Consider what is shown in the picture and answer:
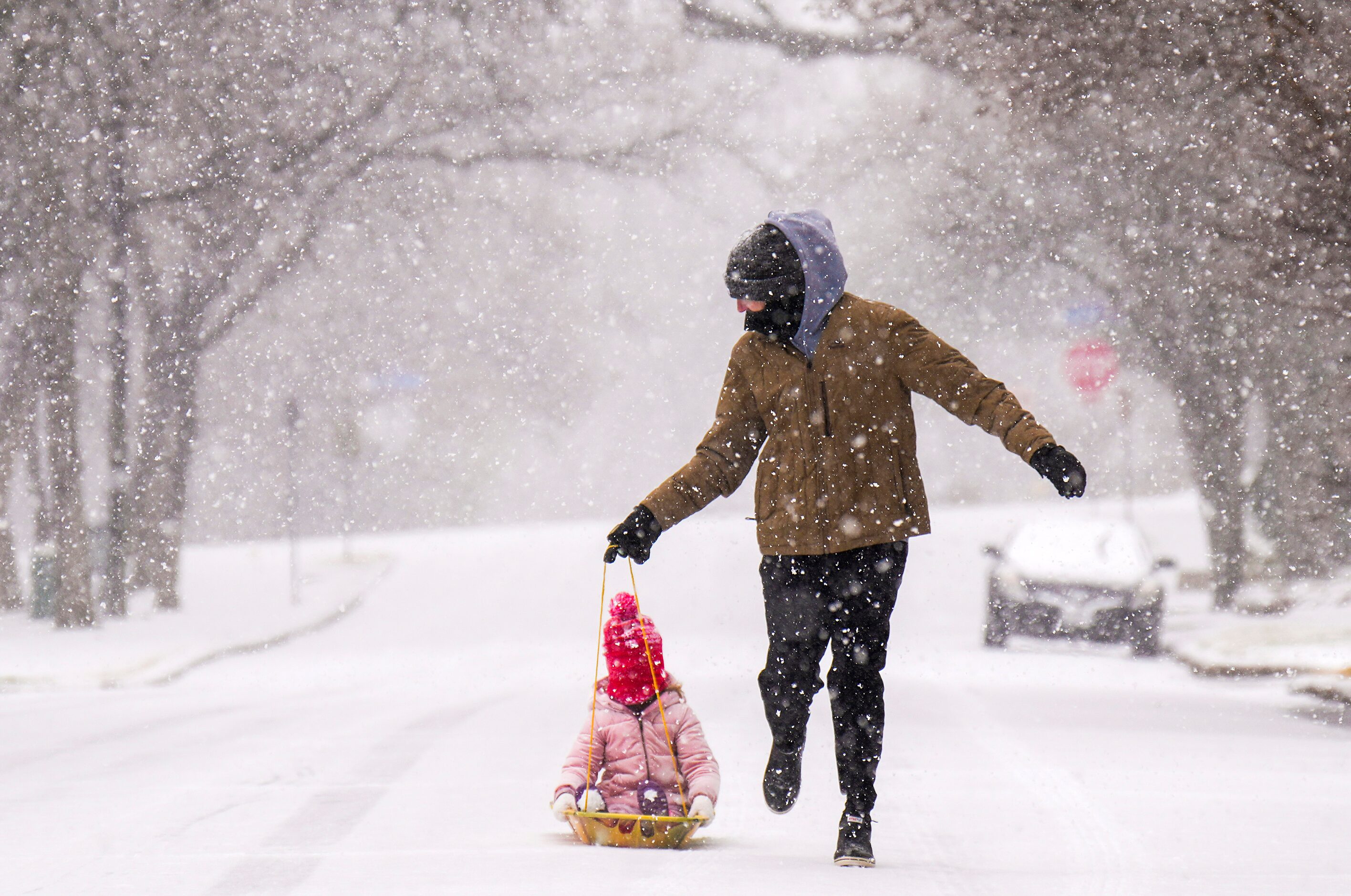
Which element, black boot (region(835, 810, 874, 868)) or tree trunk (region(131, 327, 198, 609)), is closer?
black boot (region(835, 810, 874, 868))

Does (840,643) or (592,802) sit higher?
(840,643)

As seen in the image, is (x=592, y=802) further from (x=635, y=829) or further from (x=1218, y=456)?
(x=1218, y=456)

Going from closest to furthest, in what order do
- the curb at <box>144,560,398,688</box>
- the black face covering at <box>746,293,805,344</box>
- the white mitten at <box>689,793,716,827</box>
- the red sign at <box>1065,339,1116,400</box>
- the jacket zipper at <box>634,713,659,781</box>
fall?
the black face covering at <box>746,293,805,344</box>, the white mitten at <box>689,793,716,827</box>, the jacket zipper at <box>634,713,659,781</box>, the curb at <box>144,560,398,688</box>, the red sign at <box>1065,339,1116,400</box>

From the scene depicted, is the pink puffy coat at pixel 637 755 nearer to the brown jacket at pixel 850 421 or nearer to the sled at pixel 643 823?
the sled at pixel 643 823

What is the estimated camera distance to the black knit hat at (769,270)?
5191mm

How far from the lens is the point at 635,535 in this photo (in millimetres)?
5234

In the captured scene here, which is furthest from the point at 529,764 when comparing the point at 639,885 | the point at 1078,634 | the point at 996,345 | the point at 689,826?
the point at 996,345

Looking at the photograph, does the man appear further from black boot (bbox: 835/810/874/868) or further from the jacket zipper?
the jacket zipper

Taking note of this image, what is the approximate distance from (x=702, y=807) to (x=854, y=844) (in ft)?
1.85

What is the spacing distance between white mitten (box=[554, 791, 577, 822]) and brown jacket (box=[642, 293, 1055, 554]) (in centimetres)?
99

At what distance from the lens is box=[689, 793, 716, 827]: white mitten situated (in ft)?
18.4

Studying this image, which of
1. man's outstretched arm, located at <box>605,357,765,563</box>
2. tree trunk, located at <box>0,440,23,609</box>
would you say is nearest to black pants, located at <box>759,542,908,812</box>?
man's outstretched arm, located at <box>605,357,765,563</box>

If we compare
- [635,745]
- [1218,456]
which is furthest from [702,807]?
[1218,456]

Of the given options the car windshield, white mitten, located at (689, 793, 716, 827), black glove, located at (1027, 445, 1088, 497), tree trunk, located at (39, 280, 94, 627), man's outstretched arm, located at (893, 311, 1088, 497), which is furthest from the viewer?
tree trunk, located at (39, 280, 94, 627)
